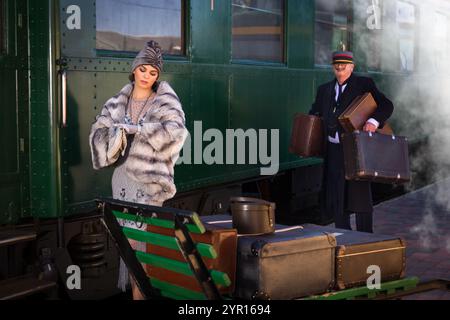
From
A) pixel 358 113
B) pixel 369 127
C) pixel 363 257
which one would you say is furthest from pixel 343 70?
pixel 363 257

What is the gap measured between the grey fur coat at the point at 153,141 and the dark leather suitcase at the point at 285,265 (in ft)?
2.10

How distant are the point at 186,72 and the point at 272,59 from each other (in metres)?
1.69

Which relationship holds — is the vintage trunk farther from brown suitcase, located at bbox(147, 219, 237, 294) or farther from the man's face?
the man's face

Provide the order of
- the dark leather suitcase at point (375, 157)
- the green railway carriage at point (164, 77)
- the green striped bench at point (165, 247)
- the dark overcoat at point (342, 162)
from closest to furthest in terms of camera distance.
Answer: the green striped bench at point (165, 247) < the green railway carriage at point (164, 77) < the dark leather suitcase at point (375, 157) < the dark overcoat at point (342, 162)

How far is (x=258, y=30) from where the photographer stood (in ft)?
23.6

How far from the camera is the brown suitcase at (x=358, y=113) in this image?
5848 mm

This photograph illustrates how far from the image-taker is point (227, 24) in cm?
662

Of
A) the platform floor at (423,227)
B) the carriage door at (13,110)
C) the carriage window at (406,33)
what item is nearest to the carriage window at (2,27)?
the carriage door at (13,110)

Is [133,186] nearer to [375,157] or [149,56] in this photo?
[149,56]

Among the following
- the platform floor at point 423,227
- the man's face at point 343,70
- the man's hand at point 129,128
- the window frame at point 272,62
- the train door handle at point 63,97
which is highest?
the window frame at point 272,62

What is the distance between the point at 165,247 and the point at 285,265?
623 mm

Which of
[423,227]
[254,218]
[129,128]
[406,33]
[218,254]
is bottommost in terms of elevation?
[423,227]

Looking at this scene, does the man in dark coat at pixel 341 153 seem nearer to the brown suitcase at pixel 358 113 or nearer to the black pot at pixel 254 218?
the brown suitcase at pixel 358 113

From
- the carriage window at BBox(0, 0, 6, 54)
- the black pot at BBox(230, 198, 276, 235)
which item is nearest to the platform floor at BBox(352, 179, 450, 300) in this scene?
the black pot at BBox(230, 198, 276, 235)
